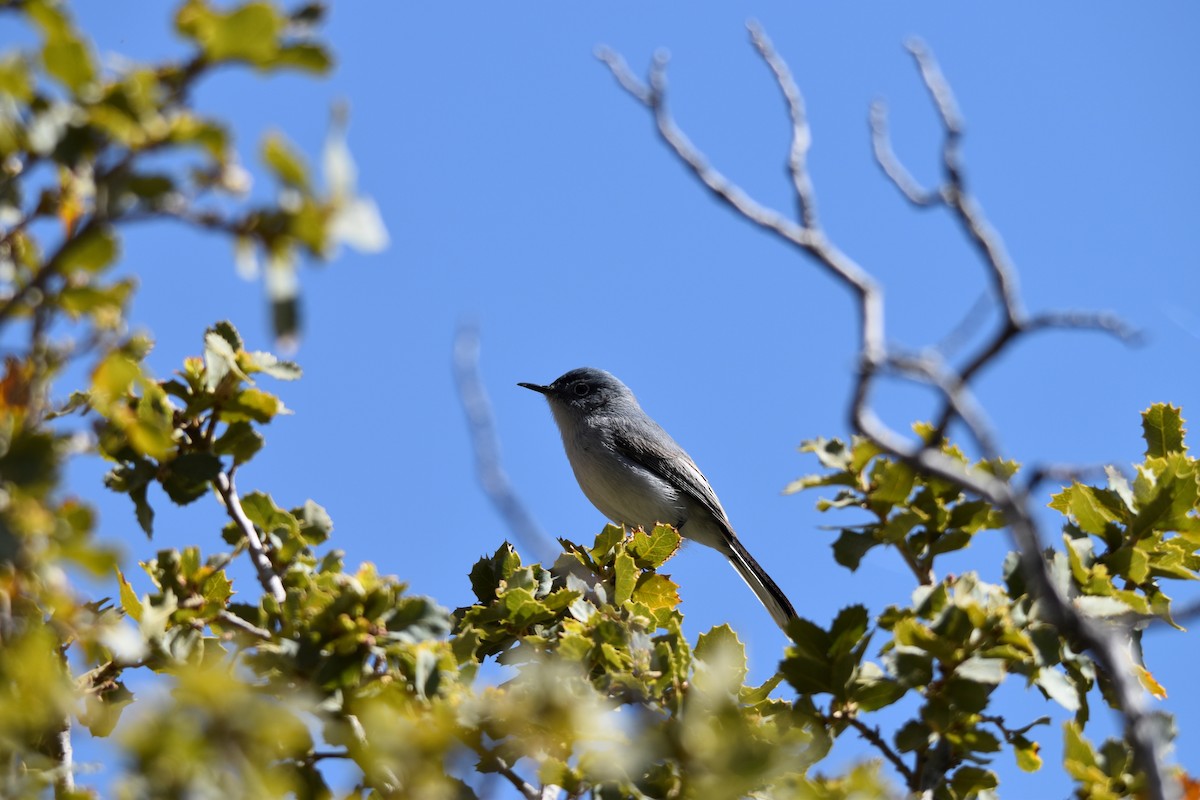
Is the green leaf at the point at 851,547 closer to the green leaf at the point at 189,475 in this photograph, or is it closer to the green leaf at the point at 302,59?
the green leaf at the point at 189,475

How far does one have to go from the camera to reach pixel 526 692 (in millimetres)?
2691

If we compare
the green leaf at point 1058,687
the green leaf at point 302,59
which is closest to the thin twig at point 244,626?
the green leaf at point 302,59

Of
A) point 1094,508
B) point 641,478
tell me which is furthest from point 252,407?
point 641,478

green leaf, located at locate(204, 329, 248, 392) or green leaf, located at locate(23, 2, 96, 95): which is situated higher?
green leaf, located at locate(204, 329, 248, 392)

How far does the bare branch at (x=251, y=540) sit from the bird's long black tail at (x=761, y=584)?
14.4 feet

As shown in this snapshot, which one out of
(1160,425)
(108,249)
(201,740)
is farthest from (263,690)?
(1160,425)

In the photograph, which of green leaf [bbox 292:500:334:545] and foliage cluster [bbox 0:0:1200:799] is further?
green leaf [bbox 292:500:334:545]

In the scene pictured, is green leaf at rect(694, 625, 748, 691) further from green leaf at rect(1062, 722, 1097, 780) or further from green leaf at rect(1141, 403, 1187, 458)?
green leaf at rect(1141, 403, 1187, 458)

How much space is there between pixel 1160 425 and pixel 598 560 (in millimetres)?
1871

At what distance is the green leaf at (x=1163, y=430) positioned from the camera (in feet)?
11.6

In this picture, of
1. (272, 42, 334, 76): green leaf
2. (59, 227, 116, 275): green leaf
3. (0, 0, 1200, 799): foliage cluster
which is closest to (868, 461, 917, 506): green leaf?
(0, 0, 1200, 799): foliage cluster

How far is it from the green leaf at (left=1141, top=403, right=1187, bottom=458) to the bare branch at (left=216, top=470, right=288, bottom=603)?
2604 millimetres

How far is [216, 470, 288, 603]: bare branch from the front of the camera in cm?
290

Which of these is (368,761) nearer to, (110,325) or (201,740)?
(201,740)
